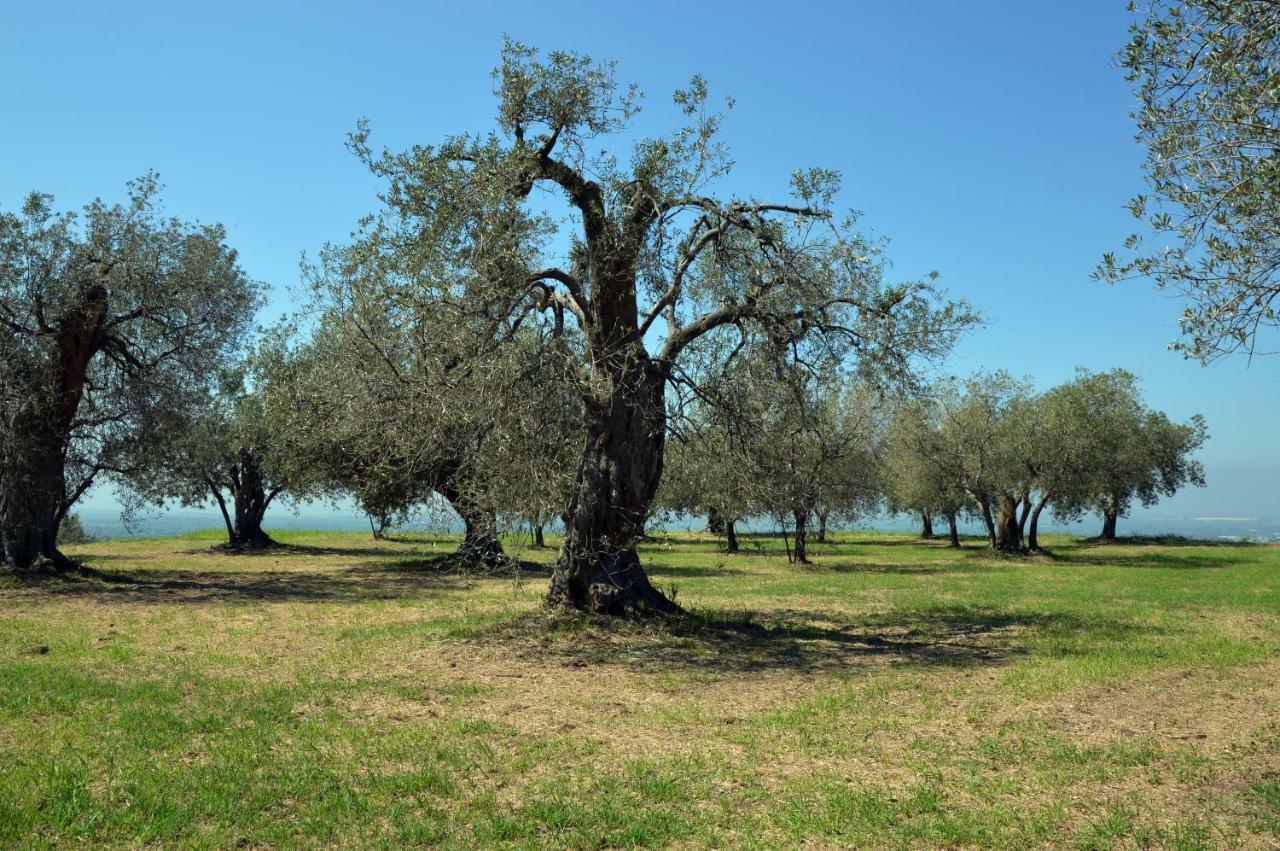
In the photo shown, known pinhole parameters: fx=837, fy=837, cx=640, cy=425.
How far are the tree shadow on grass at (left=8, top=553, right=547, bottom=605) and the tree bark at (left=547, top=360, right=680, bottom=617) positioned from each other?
1.91 metres

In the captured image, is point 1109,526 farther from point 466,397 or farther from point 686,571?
point 466,397

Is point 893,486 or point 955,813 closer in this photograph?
point 955,813

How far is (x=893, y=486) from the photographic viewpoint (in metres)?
50.9

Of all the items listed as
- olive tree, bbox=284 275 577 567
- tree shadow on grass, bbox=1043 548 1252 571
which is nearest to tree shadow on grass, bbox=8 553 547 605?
olive tree, bbox=284 275 577 567

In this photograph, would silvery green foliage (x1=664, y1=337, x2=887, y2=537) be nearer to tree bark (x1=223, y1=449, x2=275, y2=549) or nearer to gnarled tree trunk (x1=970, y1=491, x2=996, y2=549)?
gnarled tree trunk (x1=970, y1=491, x2=996, y2=549)

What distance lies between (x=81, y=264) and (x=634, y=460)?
1556cm

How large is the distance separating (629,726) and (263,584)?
60.1ft

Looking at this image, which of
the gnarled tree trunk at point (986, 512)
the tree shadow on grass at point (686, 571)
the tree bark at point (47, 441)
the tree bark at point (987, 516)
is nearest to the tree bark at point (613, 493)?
the tree shadow on grass at point (686, 571)

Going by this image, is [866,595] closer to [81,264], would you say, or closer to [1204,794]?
[1204,794]

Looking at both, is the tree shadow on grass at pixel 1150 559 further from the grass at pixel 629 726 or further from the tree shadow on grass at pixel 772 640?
the tree shadow on grass at pixel 772 640

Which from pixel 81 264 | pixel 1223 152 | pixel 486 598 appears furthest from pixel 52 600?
pixel 1223 152

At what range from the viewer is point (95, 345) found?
2173 cm

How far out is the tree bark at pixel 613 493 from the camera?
562 inches

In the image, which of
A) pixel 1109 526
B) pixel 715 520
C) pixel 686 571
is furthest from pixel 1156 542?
pixel 686 571
